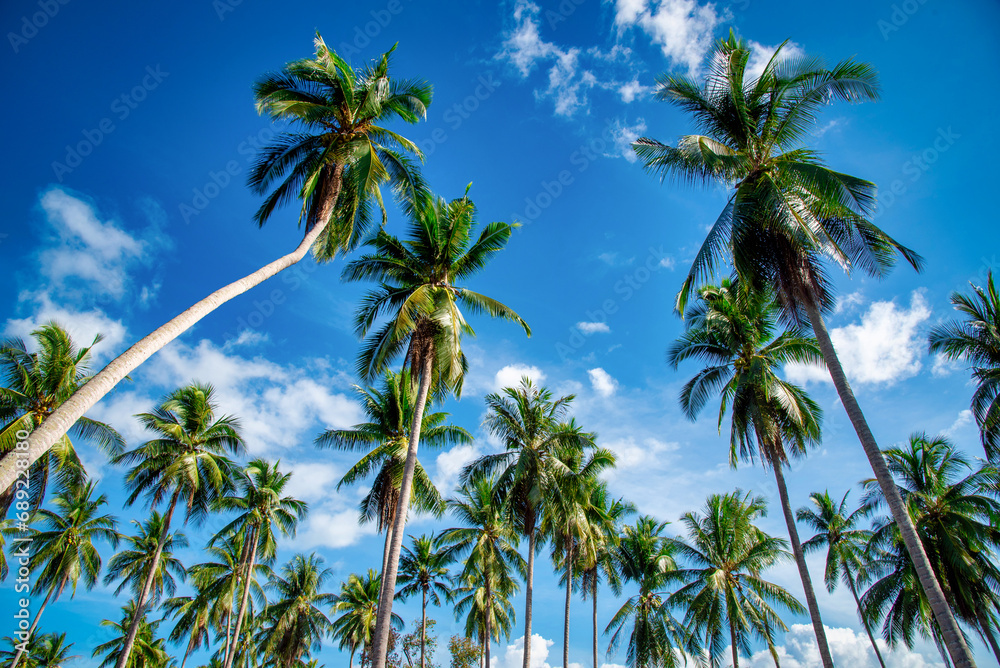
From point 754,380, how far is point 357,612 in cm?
2969

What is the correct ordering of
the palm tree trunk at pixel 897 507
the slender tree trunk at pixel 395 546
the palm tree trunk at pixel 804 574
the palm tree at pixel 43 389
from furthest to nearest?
the palm tree at pixel 43 389
the palm tree trunk at pixel 804 574
the slender tree trunk at pixel 395 546
the palm tree trunk at pixel 897 507

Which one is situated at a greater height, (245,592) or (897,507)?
(245,592)

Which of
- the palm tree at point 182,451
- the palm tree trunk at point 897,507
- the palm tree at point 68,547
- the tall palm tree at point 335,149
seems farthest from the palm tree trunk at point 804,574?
the palm tree at point 68,547

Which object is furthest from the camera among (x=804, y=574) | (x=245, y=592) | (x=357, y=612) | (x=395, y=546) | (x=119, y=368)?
(x=357, y=612)

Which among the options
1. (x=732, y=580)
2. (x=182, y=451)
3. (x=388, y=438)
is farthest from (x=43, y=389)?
(x=732, y=580)

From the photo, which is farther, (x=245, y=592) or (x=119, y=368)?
(x=245, y=592)

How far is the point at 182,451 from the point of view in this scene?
74.2ft

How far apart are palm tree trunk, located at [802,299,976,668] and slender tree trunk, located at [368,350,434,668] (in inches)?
405

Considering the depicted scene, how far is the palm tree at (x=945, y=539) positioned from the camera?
19.3 metres

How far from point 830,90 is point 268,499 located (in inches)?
1210

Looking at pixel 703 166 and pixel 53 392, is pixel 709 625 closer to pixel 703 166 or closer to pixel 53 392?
pixel 703 166

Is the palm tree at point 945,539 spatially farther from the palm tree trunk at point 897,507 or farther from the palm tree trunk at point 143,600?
the palm tree trunk at point 143,600

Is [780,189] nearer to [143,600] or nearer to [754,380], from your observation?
[754,380]

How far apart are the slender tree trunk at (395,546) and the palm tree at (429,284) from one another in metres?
0.04
